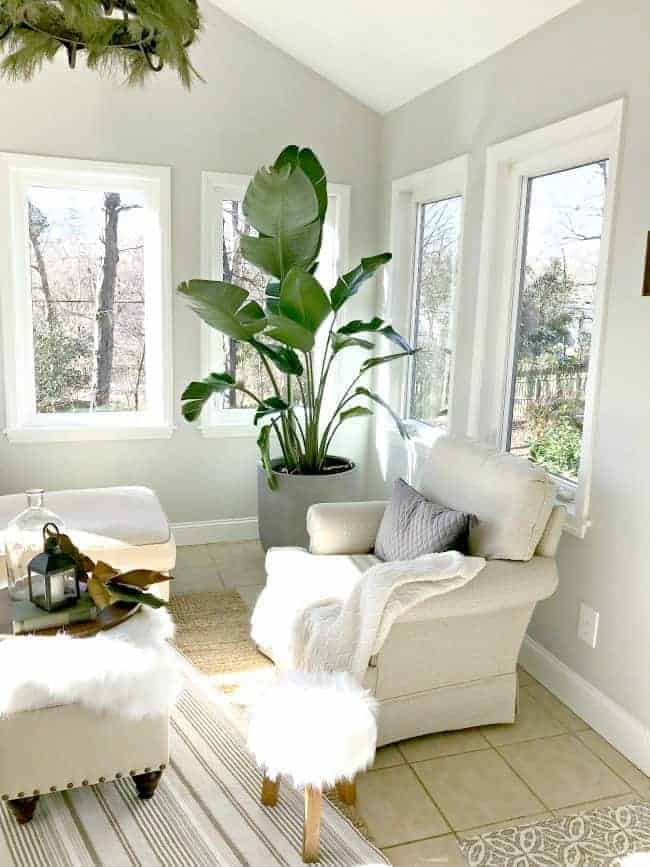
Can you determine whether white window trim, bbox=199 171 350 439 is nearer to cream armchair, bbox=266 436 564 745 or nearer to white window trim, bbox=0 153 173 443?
white window trim, bbox=0 153 173 443

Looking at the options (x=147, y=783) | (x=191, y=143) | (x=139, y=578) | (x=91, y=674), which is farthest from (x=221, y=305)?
(x=147, y=783)

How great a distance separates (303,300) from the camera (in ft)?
11.1

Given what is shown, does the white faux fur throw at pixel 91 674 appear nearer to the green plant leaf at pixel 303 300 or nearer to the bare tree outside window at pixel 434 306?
the green plant leaf at pixel 303 300

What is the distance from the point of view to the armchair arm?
9.62 feet

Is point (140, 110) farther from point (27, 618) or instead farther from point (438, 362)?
point (27, 618)

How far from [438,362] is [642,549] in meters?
1.74

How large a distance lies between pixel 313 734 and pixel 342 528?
1.20 m

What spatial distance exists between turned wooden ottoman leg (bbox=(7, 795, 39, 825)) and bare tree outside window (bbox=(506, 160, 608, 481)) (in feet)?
7.06

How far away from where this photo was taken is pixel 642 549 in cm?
248

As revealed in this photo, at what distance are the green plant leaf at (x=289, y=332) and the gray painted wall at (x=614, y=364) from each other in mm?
1202

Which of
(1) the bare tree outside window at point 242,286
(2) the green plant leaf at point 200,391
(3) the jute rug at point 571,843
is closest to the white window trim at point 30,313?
(1) the bare tree outside window at point 242,286

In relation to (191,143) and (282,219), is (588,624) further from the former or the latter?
(191,143)

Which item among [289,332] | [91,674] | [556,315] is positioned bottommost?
[91,674]

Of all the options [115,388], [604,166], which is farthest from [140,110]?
[604,166]
